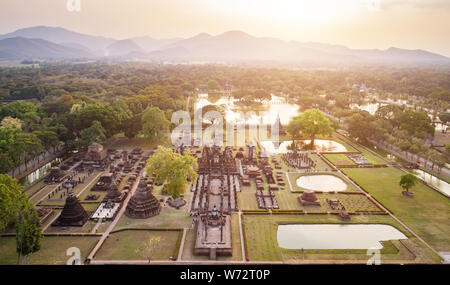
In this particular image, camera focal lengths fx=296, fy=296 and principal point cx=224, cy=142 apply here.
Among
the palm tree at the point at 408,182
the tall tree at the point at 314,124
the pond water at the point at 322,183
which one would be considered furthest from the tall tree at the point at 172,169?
the tall tree at the point at 314,124

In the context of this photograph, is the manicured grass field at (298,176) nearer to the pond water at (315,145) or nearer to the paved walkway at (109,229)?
the pond water at (315,145)

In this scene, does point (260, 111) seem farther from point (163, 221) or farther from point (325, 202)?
point (163, 221)

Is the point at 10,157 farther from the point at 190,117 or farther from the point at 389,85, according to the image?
the point at 389,85

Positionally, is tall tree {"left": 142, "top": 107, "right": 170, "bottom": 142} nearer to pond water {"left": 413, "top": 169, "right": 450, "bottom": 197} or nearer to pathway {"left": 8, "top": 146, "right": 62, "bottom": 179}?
pathway {"left": 8, "top": 146, "right": 62, "bottom": 179}

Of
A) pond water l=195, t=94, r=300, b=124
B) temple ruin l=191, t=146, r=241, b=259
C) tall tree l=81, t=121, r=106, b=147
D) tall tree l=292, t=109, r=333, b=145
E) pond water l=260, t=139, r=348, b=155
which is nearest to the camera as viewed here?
temple ruin l=191, t=146, r=241, b=259

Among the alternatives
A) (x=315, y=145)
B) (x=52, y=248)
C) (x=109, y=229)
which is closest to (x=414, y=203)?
(x=315, y=145)

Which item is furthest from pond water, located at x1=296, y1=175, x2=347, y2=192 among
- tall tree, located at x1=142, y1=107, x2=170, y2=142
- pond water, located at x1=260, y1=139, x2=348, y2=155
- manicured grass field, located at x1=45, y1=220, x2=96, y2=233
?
tall tree, located at x1=142, y1=107, x2=170, y2=142
